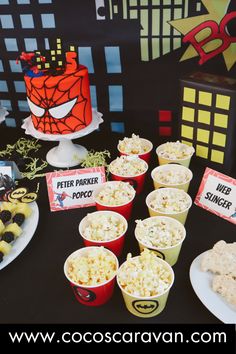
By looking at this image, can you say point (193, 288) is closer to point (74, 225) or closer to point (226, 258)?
point (226, 258)

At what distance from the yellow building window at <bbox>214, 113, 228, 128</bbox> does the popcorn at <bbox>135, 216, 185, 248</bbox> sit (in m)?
0.55

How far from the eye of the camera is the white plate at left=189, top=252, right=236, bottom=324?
111 cm

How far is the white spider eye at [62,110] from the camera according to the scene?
171 cm

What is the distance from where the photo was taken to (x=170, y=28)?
184 centimetres

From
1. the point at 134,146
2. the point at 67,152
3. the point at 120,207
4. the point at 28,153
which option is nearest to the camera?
the point at 120,207

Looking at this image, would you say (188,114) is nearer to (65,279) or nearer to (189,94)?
(189,94)

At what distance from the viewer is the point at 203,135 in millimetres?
1750

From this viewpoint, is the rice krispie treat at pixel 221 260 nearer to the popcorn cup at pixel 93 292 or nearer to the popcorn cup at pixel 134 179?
the popcorn cup at pixel 93 292

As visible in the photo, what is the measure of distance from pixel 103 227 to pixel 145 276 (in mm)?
272

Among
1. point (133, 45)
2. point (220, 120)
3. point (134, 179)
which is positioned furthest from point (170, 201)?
point (133, 45)

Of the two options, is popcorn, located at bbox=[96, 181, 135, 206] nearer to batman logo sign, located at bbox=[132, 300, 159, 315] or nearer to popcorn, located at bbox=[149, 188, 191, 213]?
popcorn, located at bbox=[149, 188, 191, 213]

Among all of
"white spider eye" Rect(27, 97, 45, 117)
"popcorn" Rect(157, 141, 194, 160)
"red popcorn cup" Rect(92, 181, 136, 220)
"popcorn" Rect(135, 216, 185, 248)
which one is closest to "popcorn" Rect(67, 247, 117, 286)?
"popcorn" Rect(135, 216, 185, 248)

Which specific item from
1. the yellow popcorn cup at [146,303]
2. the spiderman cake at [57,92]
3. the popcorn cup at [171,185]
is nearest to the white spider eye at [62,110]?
the spiderman cake at [57,92]

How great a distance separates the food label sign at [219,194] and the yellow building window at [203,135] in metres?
0.28
